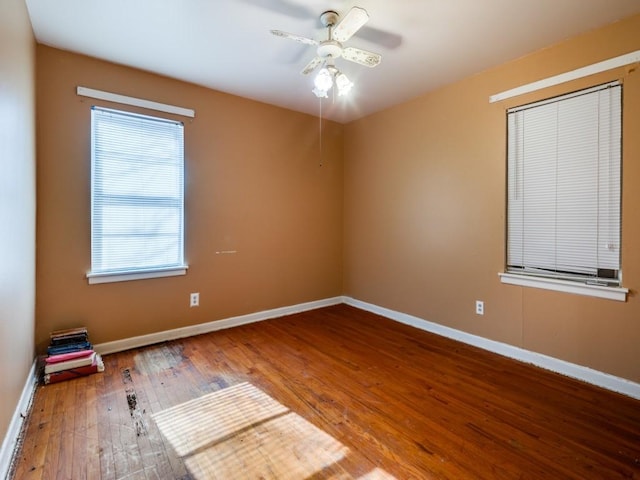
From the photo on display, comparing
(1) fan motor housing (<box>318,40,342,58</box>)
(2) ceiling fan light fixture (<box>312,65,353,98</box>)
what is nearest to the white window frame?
(2) ceiling fan light fixture (<box>312,65,353,98</box>)

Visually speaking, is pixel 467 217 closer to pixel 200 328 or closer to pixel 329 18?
pixel 329 18

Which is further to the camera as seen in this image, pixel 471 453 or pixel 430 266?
pixel 430 266

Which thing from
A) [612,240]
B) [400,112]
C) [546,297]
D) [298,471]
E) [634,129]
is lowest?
[298,471]

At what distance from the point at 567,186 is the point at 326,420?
2509 millimetres

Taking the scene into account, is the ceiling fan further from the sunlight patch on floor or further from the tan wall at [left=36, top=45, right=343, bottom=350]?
the sunlight patch on floor

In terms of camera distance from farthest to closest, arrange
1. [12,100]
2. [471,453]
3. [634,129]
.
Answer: [634,129] < [12,100] < [471,453]

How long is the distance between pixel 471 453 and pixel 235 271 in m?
2.78

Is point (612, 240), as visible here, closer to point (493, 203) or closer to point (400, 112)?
point (493, 203)

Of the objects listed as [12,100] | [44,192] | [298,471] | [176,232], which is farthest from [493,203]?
[44,192]

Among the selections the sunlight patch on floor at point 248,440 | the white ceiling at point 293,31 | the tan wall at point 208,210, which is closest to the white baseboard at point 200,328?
the tan wall at point 208,210

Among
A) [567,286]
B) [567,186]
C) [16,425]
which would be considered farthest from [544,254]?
[16,425]

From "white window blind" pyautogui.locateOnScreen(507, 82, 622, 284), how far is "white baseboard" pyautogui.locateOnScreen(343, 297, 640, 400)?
0.69 meters

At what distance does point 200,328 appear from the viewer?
3.40 m

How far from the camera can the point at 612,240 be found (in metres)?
2.29
